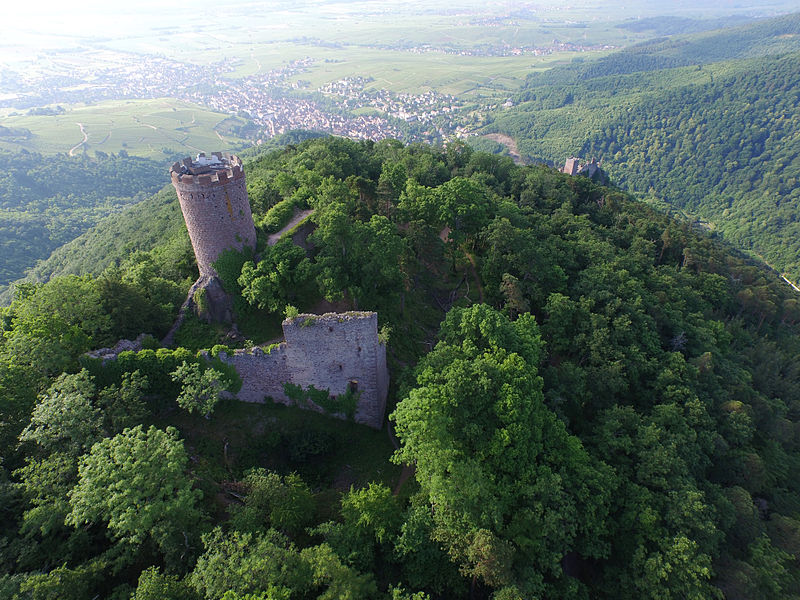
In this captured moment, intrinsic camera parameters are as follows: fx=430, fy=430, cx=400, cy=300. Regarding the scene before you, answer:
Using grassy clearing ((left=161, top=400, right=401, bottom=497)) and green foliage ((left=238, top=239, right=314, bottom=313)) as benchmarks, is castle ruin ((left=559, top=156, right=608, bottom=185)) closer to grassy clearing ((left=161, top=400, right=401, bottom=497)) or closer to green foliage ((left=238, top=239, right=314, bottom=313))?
green foliage ((left=238, top=239, right=314, bottom=313))

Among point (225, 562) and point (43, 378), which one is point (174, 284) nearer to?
point (43, 378)

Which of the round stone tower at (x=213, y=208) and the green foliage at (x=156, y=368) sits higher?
the round stone tower at (x=213, y=208)

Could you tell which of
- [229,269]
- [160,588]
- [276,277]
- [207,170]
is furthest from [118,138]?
[160,588]

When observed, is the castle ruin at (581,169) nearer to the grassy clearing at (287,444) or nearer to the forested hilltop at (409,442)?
the forested hilltop at (409,442)

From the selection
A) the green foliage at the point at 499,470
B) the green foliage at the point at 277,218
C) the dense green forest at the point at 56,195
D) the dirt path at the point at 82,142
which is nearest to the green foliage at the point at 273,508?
A: the green foliage at the point at 499,470

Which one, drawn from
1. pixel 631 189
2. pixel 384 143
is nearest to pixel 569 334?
pixel 384 143

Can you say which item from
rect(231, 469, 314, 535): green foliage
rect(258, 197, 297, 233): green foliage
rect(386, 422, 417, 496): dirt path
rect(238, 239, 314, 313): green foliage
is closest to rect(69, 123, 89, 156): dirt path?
rect(258, 197, 297, 233): green foliage
